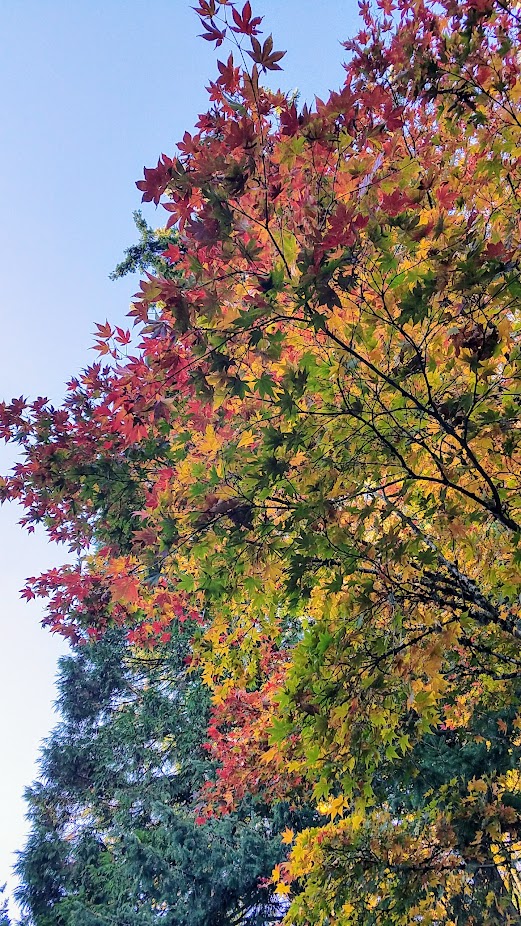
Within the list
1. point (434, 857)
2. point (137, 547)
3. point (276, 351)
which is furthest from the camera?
point (434, 857)

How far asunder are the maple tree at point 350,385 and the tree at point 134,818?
651 cm

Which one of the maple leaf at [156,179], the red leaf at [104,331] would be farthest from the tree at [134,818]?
the maple leaf at [156,179]

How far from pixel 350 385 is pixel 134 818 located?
470 inches

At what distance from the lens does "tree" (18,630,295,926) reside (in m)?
8.98

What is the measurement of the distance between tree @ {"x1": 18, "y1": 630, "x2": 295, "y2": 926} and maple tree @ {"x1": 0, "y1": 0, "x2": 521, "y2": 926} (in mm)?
6509

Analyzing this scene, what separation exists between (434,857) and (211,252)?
408 centimetres

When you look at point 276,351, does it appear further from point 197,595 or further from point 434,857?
point 434,857

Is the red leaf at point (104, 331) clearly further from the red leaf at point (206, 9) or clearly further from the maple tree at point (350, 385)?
the red leaf at point (206, 9)

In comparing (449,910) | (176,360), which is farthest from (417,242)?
(449,910)

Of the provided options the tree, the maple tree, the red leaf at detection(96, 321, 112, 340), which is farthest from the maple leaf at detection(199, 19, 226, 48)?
the tree

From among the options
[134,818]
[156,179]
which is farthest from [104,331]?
[134,818]

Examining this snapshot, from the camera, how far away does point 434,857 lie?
3691 mm

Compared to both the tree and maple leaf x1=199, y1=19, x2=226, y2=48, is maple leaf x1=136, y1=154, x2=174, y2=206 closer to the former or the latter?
maple leaf x1=199, y1=19, x2=226, y2=48

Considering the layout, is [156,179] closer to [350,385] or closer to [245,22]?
[245,22]
